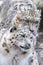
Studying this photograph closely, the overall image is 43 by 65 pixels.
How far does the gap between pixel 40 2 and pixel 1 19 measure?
44.5 inches

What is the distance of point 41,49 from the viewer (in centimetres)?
201

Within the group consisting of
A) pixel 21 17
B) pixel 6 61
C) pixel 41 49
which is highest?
pixel 21 17

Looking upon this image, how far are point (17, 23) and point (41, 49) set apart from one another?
2.76ft

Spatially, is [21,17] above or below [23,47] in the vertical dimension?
above

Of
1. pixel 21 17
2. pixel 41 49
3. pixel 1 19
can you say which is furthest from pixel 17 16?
pixel 41 49

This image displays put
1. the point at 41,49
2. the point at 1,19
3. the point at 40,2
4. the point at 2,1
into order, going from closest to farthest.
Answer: the point at 1,19, the point at 2,1, the point at 41,49, the point at 40,2

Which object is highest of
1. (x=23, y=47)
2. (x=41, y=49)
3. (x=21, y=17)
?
(x=21, y=17)

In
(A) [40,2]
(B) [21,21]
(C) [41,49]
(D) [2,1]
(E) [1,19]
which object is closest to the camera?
(B) [21,21]

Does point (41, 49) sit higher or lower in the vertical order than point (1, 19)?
lower

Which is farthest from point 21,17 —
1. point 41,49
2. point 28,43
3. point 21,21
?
point 41,49

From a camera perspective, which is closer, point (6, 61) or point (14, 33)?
point (14, 33)

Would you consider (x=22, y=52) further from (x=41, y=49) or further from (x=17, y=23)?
(x=41, y=49)

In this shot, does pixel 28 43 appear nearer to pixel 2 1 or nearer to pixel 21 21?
pixel 21 21

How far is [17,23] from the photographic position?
121 cm
